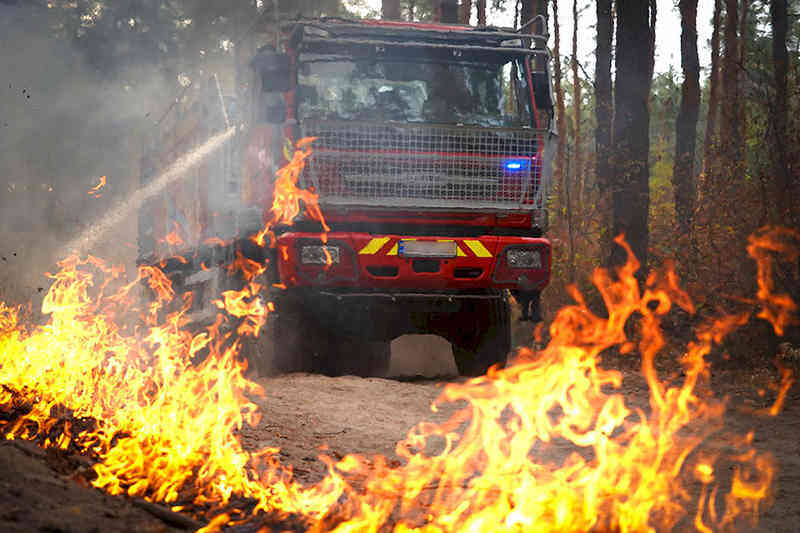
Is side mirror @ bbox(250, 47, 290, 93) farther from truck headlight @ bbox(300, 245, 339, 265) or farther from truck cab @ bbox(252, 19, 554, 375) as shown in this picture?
truck headlight @ bbox(300, 245, 339, 265)

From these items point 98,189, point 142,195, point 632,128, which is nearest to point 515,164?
point 632,128

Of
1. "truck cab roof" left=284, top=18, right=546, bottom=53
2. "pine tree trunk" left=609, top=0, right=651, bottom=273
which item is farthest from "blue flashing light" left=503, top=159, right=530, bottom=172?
"pine tree trunk" left=609, top=0, right=651, bottom=273

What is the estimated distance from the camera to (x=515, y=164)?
27.5ft

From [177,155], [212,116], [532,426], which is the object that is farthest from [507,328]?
[177,155]

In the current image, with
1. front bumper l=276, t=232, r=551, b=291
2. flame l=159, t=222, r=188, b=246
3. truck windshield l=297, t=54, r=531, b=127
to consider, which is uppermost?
truck windshield l=297, t=54, r=531, b=127

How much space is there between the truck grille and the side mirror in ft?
1.71

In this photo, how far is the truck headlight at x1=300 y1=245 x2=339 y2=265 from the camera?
8016 millimetres

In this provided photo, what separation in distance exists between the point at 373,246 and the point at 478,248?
1.06 m

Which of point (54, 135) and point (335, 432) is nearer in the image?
point (335, 432)

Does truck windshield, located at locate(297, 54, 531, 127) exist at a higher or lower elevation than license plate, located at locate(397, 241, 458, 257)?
higher

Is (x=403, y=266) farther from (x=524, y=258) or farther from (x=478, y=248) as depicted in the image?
(x=524, y=258)

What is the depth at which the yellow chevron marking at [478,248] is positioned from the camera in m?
8.30

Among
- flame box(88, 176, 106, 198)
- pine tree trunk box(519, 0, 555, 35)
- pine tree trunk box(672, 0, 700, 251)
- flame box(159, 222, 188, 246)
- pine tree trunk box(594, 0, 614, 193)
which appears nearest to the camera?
flame box(159, 222, 188, 246)

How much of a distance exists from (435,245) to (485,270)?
0.57m
